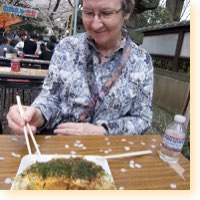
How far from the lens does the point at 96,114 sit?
48.4 inches

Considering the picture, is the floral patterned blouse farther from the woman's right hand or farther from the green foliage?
the green foliage

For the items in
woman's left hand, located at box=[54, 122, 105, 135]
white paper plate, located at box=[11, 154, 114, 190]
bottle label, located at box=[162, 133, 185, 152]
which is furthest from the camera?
woman's left hand, located at box=[54, 122, 105, 135]

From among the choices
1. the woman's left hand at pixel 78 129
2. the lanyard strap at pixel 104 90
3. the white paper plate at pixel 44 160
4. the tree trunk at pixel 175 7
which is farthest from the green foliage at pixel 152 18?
the white paper plate at pixel 44 160

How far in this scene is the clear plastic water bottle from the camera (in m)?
0.83

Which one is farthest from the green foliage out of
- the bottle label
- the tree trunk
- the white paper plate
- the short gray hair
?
the white paper plate

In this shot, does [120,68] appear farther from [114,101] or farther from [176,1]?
[176,1]

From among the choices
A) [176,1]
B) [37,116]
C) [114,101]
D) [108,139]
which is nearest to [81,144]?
[108,139]

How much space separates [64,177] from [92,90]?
63cm

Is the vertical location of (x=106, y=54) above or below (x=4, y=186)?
above

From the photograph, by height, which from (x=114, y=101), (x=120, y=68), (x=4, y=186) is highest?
(x=120, y=68)

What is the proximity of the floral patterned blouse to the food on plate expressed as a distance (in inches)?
19.7

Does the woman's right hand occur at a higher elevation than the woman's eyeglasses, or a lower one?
lower

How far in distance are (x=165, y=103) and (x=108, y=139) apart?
4375 mm

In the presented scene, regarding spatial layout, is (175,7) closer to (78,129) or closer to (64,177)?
(78,129)
